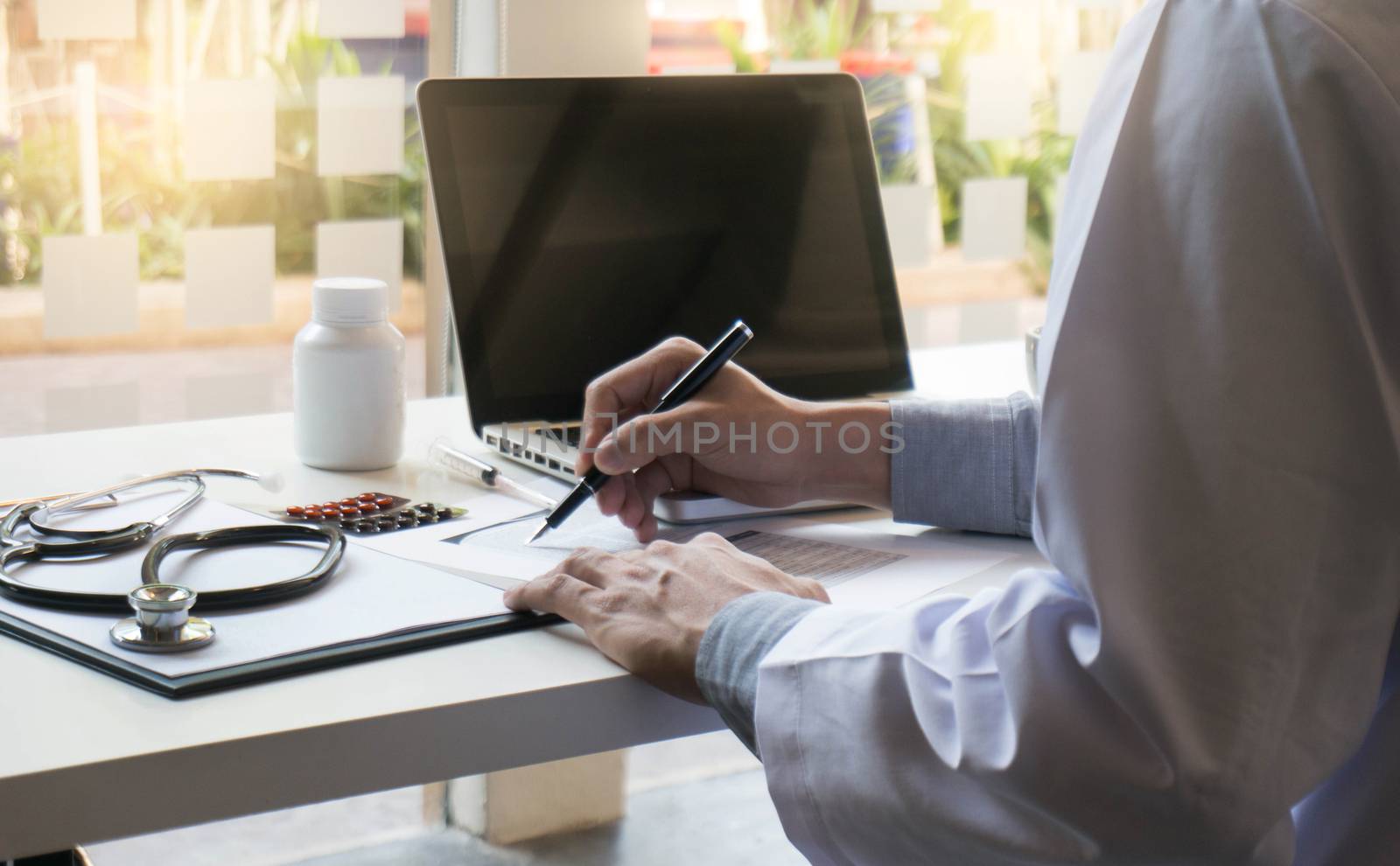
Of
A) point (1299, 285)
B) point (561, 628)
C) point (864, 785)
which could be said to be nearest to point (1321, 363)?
point (1299, 285)

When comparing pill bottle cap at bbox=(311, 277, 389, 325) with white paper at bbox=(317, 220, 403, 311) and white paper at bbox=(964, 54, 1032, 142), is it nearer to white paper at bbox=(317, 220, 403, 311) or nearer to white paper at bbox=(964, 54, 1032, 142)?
white paper at bbox=(317, 220, 403, 311)

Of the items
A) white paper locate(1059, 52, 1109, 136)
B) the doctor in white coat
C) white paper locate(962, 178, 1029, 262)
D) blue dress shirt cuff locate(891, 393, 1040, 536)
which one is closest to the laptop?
blue dress shirt cuff locate(891, 393, 1040, 536)

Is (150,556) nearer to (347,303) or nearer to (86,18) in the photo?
(347,303)

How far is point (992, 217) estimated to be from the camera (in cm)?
190

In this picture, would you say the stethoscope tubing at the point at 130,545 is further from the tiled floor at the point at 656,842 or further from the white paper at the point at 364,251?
→ the tiled floor at the point at 656,842

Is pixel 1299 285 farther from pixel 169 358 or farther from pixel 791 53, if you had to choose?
pixel 791 53

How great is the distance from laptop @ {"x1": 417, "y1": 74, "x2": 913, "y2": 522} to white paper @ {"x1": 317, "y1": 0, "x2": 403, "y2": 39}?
42 centimetres

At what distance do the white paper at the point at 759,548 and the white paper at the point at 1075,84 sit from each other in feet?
3.91

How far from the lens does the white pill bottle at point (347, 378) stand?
3.31 feet

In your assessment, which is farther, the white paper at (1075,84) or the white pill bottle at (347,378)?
the white paper at (1075,84)

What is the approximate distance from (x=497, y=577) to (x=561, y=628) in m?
0.08

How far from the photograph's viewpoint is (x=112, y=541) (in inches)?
31.1

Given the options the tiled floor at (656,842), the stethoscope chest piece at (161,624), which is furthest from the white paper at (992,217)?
the stethoscope chest piece at (161,624)

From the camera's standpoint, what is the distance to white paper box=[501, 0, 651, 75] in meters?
1.42
